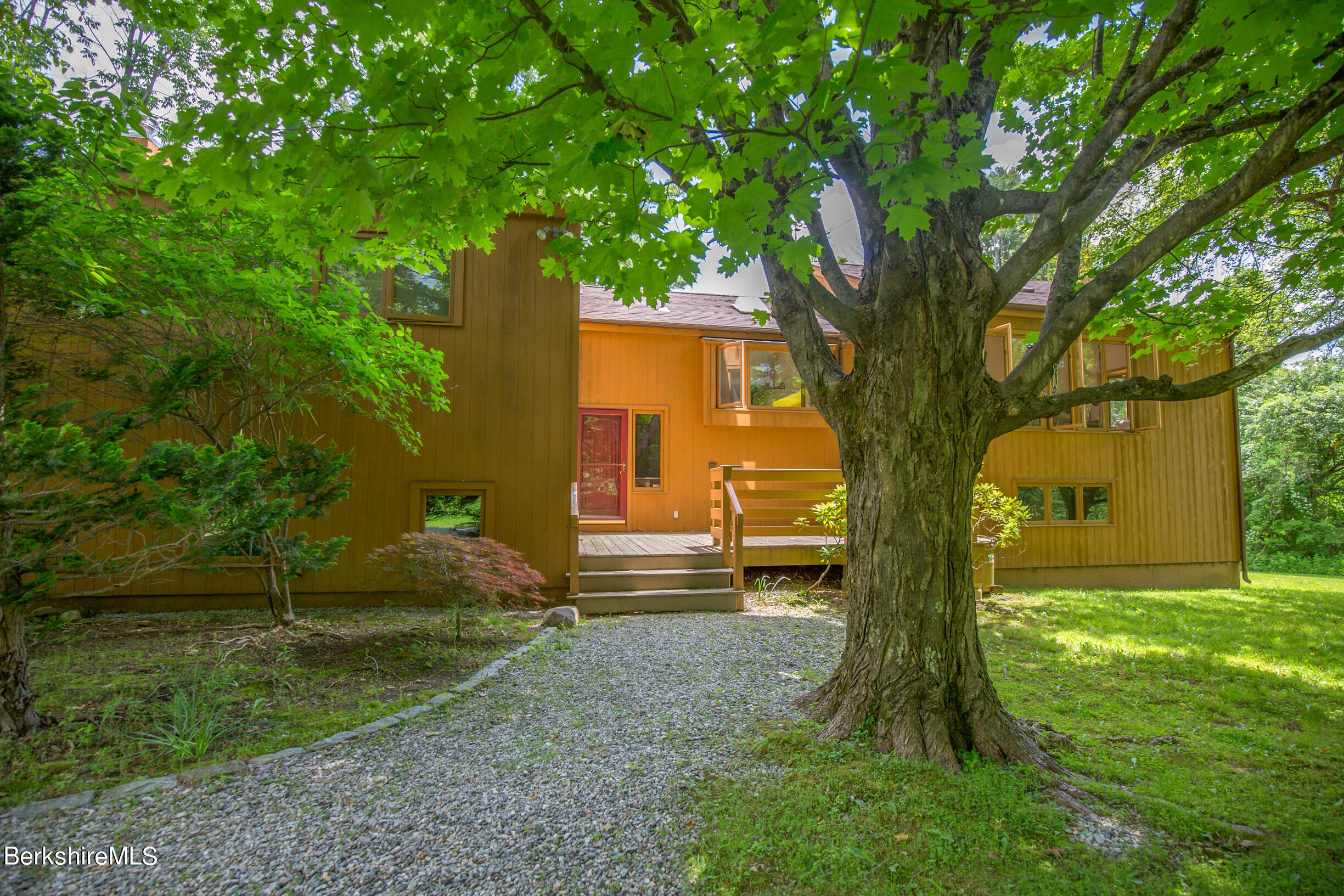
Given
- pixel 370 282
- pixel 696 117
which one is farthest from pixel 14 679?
pixel 370 282

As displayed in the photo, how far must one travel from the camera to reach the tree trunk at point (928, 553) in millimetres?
3018

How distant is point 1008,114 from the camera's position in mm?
4684

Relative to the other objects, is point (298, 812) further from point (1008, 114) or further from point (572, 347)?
point (1008, 114)

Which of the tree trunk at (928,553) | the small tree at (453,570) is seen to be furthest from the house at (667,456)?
the tree trunk at (928,553)

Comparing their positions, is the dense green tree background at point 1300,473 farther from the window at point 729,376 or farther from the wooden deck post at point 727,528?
the wooden deck post at point 727,528

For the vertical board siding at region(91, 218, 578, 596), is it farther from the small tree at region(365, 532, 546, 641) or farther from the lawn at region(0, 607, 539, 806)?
the small tree at region(365, 532, 546, 641)

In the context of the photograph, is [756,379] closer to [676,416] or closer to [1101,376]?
[676,416]

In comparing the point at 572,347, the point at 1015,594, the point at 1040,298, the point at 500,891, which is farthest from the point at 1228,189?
the point at 1040,298

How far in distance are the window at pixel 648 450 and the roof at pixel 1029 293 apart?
369 centimetres

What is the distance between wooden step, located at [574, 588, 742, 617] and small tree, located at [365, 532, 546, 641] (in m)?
1.39

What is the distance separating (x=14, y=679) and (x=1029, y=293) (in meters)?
14.2

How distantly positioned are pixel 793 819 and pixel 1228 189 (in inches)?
130

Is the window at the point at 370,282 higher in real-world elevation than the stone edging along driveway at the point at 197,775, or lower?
higher

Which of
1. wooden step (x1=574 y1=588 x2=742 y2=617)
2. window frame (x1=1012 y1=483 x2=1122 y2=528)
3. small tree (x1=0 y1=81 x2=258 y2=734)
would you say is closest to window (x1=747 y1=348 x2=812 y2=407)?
window frame (x1=1012 y1=483 x2=1122 y2=528)
